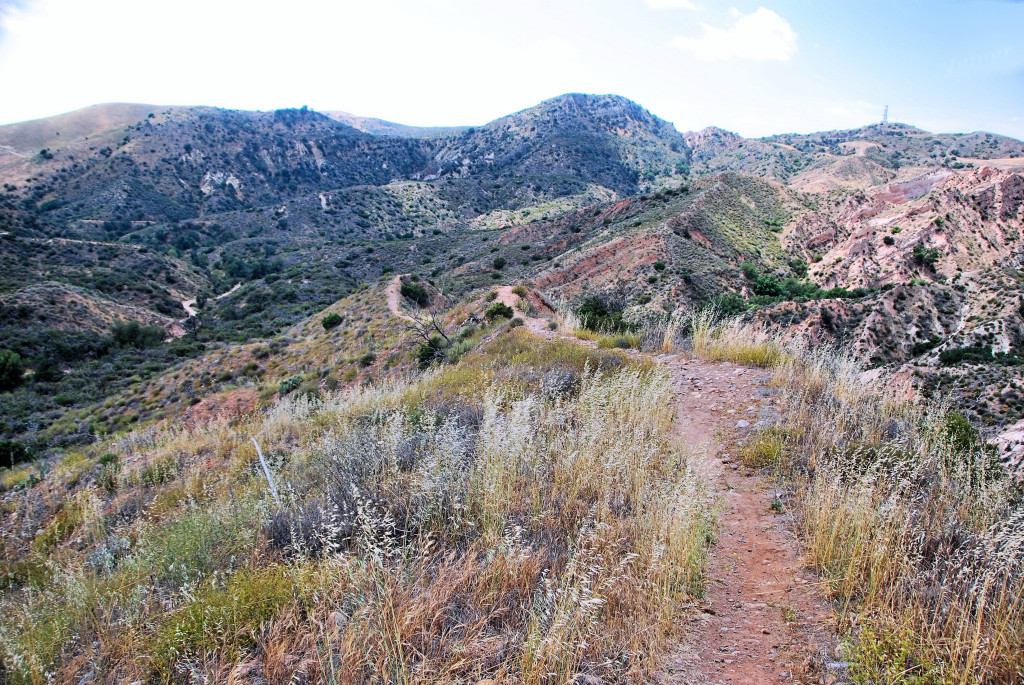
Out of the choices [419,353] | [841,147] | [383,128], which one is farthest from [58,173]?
[841,147]

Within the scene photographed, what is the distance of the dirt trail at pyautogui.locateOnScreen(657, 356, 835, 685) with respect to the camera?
2350 mm

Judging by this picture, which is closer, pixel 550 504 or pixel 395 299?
pixel 550 504

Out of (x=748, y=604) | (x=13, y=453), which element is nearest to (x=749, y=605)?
(x=748, y=604)

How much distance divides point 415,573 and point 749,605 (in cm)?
204

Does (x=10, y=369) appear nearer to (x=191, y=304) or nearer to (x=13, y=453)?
(x=13, y=453)

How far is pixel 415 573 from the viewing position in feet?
8.72

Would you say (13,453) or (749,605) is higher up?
(749,605)

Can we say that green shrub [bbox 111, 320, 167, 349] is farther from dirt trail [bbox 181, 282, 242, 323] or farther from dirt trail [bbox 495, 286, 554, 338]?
dirt trail [bbox 495, 286, 554, 338]

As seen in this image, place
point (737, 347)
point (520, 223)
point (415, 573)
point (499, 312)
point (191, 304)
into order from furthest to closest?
1. point (520, 223)
2. point (191, 304)
3. point (499, 312)
4. point (737, 347)
5. point (415, 573)

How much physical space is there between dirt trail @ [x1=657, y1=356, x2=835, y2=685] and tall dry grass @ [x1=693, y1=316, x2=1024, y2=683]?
0.17 metres

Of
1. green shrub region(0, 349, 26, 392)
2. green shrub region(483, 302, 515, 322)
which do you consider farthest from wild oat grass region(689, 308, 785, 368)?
green shrub region(0, 349, 26, 392)

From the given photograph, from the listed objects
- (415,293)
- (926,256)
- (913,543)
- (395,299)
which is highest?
(926,256)

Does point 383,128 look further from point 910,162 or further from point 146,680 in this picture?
point 146,680

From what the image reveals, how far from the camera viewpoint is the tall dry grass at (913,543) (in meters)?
2.13
